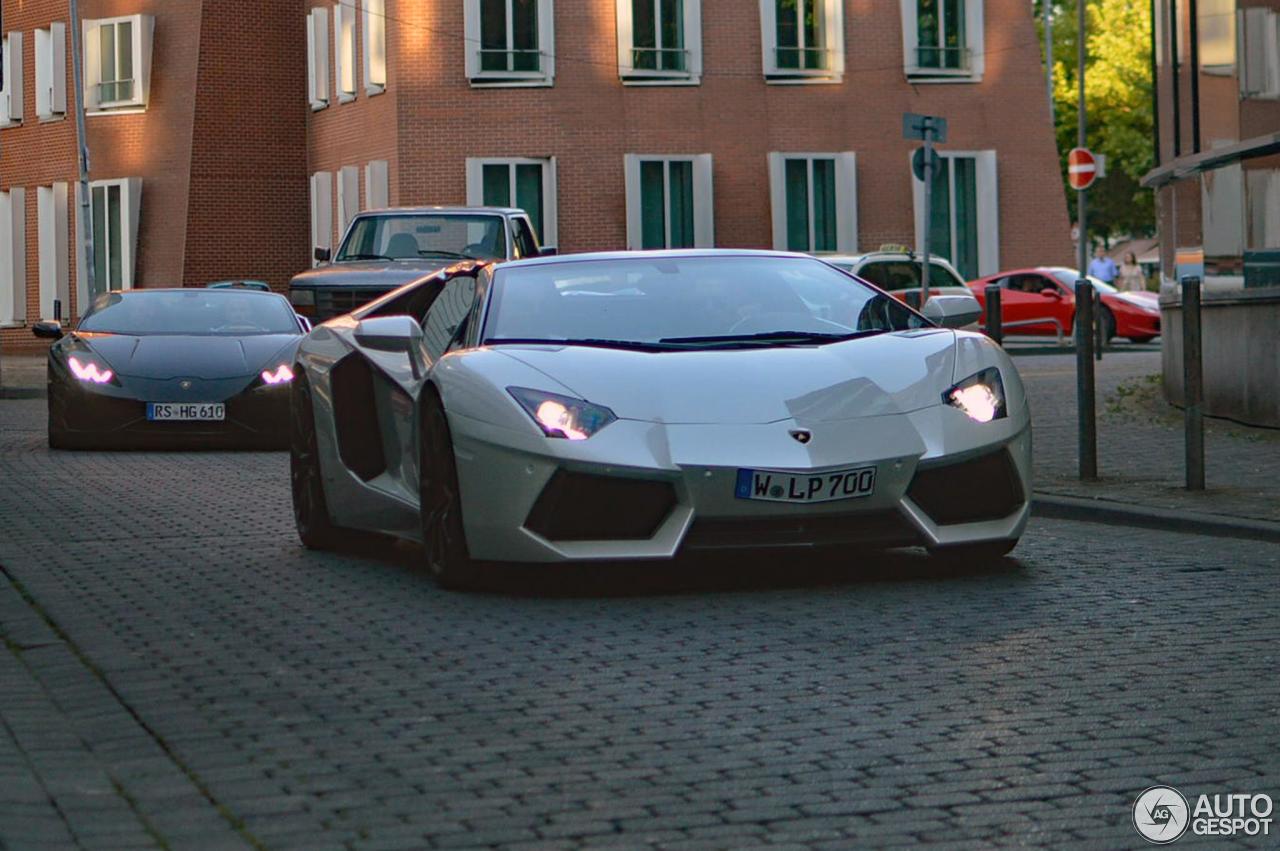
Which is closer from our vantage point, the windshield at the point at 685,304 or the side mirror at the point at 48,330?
the windshield at the point at 685,304

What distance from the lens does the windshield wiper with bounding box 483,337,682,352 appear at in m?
8.74

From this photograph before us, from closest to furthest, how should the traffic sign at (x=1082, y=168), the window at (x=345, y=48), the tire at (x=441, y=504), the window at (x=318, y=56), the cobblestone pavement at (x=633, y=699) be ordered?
the cobblestone pavement at (x=633, y=699)
the tire at (x=441, y=504)
the traffic sign at (x=1082, y=168)
the window at (x=345, y=48)
the window at (x=318, y=56)

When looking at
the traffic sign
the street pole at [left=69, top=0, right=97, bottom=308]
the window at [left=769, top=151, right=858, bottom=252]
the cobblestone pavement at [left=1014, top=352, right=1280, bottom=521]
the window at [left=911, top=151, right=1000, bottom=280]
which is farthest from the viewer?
the window at [left=911, top=151, right=1000, bottom=280]

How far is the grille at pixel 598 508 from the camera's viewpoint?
8086 mm

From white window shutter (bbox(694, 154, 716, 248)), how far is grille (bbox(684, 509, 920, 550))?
33.8m

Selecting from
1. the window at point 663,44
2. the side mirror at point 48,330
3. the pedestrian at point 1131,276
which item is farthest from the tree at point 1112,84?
the side mirror at point 48,330

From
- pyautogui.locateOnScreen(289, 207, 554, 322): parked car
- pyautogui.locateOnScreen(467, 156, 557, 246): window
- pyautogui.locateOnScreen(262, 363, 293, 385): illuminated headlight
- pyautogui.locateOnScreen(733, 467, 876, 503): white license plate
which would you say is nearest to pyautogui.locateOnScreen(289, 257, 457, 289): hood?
pyautogui.locateOnScreen(289, 207, 554, 322): parked car

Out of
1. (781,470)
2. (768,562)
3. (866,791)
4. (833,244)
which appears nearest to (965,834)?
(866,791)

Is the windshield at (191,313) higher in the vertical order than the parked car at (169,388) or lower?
higher

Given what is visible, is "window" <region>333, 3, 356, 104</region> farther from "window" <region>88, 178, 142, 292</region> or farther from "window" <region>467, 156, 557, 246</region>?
"window" <region>88, 178, 142, 292</region>

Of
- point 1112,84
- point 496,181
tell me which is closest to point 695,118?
point 496,181

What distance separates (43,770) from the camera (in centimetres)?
543

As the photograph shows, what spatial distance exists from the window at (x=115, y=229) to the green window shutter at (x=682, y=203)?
11985mm

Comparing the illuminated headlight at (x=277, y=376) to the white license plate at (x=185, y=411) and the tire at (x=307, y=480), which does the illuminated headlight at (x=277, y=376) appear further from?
the tire at (x=307, y=480)
